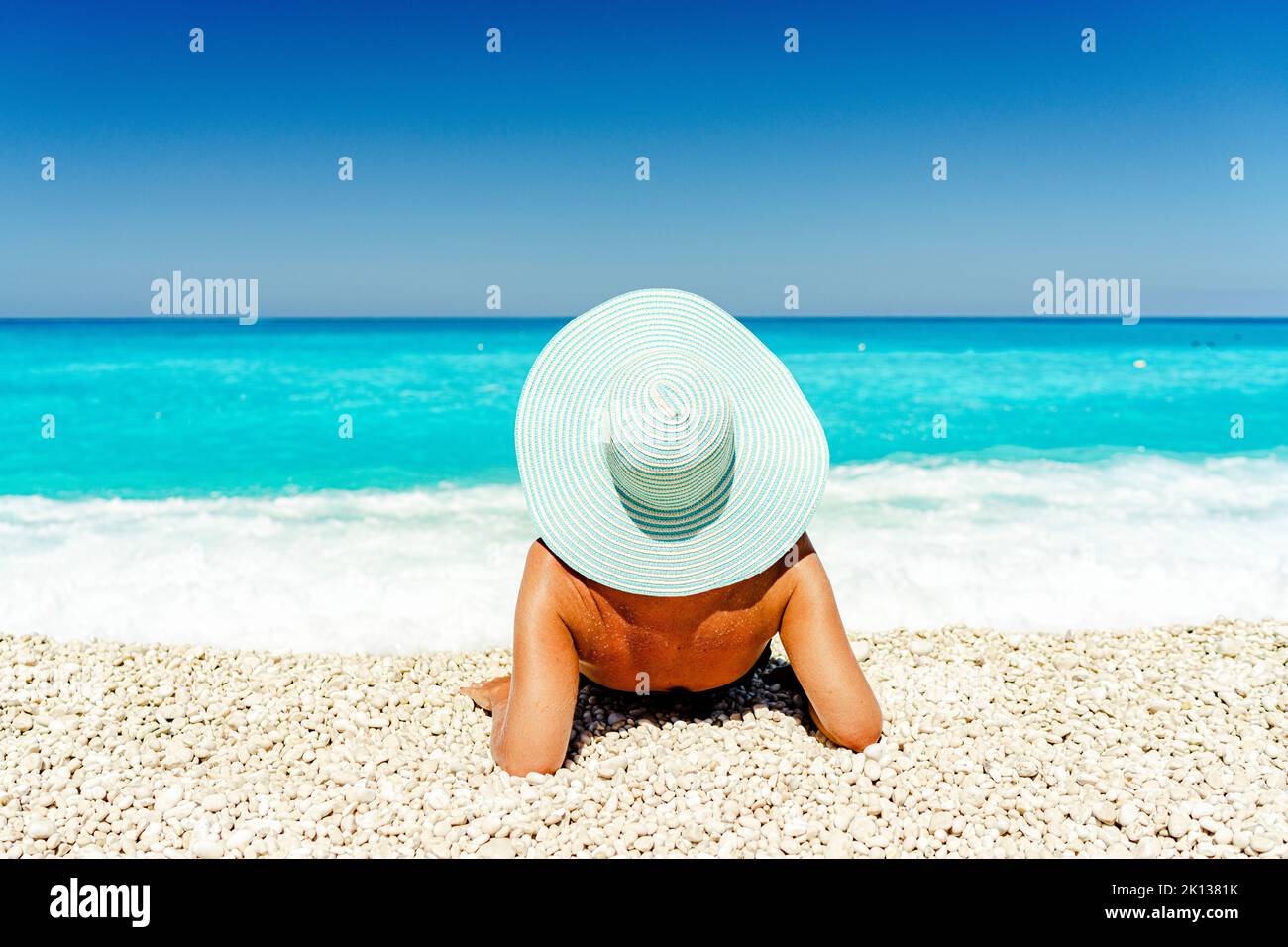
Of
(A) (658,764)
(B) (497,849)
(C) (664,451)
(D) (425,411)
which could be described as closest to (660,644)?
(A) (658,764)

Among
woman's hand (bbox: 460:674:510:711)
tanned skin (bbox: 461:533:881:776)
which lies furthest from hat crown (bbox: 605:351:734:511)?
woman's hand (bbox: 460:674:510:711)

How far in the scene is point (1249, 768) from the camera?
11.6ft

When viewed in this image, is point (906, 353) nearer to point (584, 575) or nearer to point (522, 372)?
point (522, 372)

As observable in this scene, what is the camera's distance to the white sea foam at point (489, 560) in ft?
20.0

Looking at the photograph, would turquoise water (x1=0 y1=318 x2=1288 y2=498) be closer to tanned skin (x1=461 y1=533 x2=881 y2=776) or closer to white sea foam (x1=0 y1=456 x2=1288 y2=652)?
white sea foam (x1=0 y1=456 x2=1288 y2=652)

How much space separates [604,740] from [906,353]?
3602cm

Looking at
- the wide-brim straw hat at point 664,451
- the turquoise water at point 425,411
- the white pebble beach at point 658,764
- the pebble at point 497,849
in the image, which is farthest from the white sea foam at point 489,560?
the pebble at point 497,849

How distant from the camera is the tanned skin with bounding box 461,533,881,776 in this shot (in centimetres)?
350

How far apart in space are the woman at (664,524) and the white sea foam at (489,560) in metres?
2.24

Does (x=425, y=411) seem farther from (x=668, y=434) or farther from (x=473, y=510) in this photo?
(x=668, y=434)

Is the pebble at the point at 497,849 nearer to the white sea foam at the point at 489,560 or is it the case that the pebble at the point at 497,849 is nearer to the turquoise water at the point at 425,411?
the white sea foam at the point at 489,560

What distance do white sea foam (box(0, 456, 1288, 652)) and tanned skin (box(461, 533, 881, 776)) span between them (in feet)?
7.17

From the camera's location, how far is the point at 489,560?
7.52 meters
